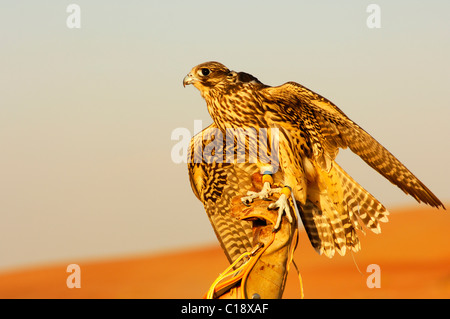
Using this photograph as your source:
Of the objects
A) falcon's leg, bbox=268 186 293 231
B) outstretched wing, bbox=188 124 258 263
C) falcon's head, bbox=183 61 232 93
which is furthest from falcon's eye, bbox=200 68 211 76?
falcon's leg, bbox=268 186 293 231

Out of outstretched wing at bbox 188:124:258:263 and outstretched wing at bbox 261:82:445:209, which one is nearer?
outstretched wing at bbox 261:82:445:209

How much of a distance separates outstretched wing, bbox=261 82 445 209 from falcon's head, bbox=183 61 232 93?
368mm

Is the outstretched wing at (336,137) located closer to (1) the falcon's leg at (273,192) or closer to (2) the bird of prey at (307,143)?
(2) the bird of prey at (307,143)

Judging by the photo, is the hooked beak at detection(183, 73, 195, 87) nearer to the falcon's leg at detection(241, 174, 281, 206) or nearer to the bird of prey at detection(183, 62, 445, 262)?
the bird of prey at detection(183, 62, 445, 262)

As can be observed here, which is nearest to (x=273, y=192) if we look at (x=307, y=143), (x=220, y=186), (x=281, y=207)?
(x=281, y=207)

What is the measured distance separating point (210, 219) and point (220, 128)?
0.94 metres

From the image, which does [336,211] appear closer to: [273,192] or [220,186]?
[273,192]

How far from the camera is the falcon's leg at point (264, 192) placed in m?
4.65

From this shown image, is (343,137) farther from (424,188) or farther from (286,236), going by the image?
(286,236)

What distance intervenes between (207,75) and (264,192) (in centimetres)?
110

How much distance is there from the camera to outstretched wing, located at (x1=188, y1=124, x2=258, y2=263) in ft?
18.3

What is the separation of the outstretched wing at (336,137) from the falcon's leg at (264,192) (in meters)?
0.48

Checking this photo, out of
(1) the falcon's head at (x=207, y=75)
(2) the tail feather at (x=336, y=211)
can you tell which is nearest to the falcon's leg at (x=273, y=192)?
(2) the tail feather at (x=336, y=211)

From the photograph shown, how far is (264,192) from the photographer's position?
4785 mm
